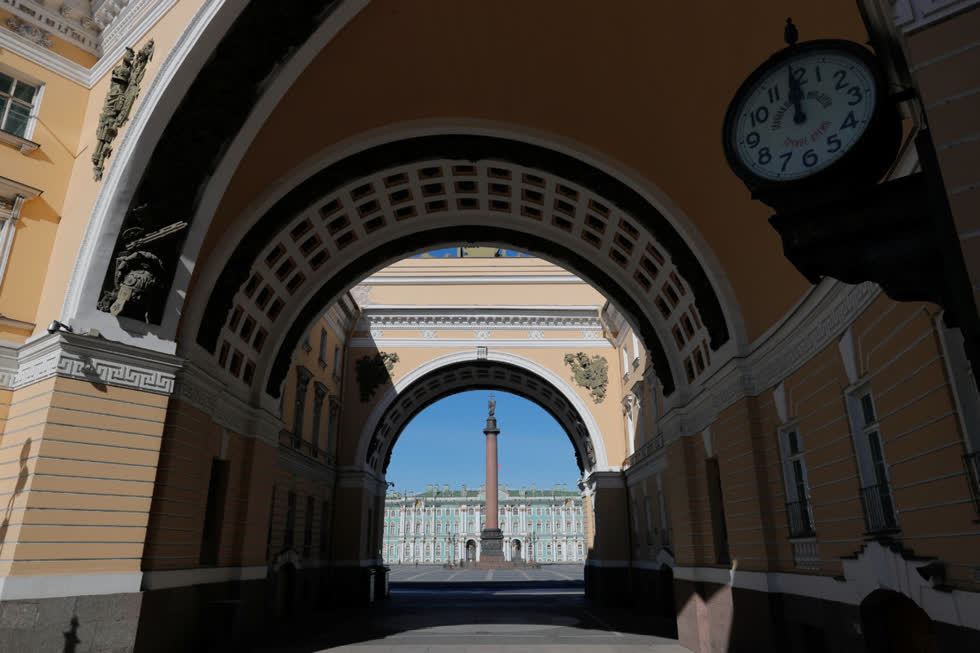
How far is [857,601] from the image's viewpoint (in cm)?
884

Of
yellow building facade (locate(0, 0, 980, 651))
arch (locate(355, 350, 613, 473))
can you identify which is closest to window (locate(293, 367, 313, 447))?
yellow building facade (locate(0, 0, 980, 651))

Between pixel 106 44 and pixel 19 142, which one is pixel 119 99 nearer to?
pixel 19 142

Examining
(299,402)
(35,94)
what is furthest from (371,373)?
(35,94)

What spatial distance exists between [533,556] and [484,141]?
94.5m

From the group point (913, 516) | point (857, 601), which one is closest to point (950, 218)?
point (913, 516)

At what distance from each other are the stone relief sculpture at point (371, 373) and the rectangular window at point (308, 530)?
686cm

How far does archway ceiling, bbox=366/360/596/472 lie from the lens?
107ft

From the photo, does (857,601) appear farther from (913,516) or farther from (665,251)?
(665,251)

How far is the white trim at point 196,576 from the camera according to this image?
11438mm

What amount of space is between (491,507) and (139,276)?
151 feet

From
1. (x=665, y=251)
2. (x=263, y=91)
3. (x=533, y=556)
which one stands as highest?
(x=263, y=91)

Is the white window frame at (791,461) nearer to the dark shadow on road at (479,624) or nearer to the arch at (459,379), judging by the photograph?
the dark shadow on road at (479,624)

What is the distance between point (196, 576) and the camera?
43.0 feet

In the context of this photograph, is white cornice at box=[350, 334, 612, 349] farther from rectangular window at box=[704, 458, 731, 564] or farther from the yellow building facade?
rectangular window at box=[704, 458, 731, 564]
